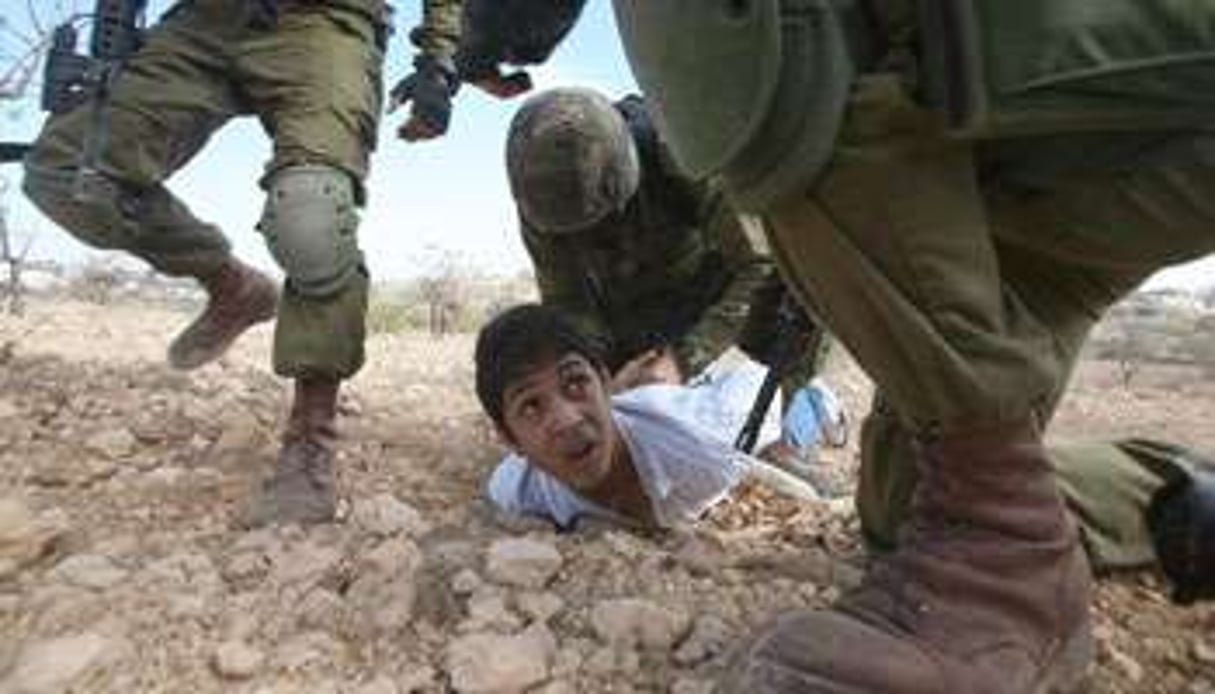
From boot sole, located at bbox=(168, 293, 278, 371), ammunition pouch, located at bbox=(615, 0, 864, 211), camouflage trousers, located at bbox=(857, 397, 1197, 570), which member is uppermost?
ammunition pouch, located at bbox=(615, 0, 864, 211)

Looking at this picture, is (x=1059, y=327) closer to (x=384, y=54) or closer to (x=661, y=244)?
(x=384, y=54)

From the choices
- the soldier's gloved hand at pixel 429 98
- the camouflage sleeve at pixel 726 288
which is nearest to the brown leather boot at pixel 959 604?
the soldier's gloved hand at pixel 429 98

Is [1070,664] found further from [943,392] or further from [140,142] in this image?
[140,142]

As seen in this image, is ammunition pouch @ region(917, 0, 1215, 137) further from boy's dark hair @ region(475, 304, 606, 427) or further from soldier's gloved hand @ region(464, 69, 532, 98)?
boy's dark hair @ region(475, 304, 606, 427)

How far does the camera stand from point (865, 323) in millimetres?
1389

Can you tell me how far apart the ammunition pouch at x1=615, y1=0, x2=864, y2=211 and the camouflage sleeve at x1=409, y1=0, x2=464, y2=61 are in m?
1.43

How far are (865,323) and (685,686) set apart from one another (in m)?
0.49

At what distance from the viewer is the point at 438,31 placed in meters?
2.73

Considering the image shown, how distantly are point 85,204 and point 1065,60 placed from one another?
1995mm

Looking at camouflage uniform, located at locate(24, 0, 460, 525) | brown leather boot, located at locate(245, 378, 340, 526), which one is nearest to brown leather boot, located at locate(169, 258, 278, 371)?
camouflage uniform, located at locate(24, 0, 460, 525)

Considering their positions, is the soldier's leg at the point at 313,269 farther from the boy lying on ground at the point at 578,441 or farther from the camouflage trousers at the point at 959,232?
the camouflage trousers at the point at 959,232

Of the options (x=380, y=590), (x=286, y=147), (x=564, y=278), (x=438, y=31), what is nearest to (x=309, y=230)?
(x=286, y=147)

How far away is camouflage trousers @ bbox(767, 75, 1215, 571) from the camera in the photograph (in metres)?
1.34

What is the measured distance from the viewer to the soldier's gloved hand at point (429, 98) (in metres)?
2.72
